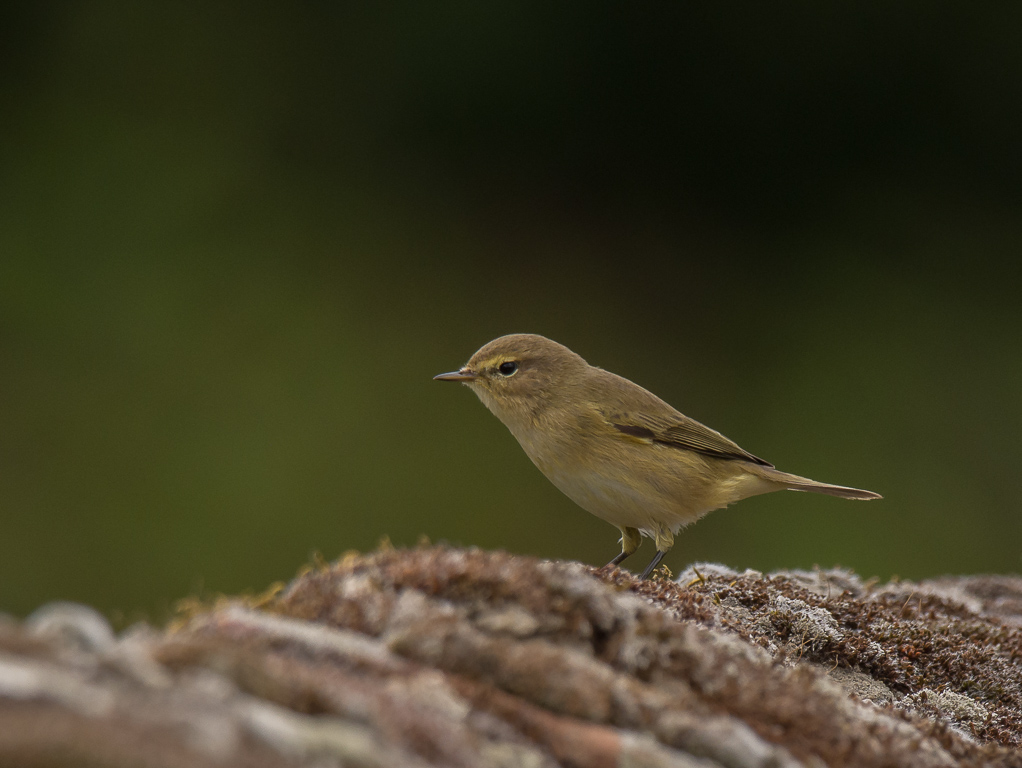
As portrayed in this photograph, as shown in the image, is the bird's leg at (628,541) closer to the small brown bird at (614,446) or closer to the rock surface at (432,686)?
the small brown bird at (614,446)

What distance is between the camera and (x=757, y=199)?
41.4 ft

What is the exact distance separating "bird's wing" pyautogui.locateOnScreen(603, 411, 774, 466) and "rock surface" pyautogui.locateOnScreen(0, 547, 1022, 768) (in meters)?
2.30

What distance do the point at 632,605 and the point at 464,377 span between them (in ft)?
11.3

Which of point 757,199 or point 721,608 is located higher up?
point 757,199

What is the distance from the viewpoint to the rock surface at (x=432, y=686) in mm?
1778

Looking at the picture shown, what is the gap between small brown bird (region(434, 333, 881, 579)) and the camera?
5.65 meters

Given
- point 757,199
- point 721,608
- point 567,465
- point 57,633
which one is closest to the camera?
point 57,633

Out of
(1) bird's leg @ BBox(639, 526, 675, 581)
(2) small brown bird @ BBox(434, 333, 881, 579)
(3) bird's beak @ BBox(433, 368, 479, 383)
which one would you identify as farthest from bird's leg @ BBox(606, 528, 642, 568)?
(3) bird's beak @ BBox(433, 368, 479, 383)

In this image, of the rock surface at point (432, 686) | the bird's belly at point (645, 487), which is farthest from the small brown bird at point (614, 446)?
the rock surface at point (432, 686)

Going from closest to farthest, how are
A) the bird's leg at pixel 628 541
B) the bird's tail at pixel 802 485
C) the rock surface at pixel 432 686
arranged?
1. the rock surface at pixel 432 686
2. the bird's leg at pixel 628 541
3. the bird's tail at pixel 802 485

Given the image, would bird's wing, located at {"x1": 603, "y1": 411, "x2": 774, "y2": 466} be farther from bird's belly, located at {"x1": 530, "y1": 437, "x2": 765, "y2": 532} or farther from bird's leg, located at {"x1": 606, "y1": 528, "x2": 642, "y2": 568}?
bird's leg, located at {"x1": 606, "y1": 528, "x2": 642, "y2": 568}

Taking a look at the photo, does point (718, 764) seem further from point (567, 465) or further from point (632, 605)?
point (567, 465)

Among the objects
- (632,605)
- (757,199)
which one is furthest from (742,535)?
(632,605)

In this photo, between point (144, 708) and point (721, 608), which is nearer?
point (144, 708)
